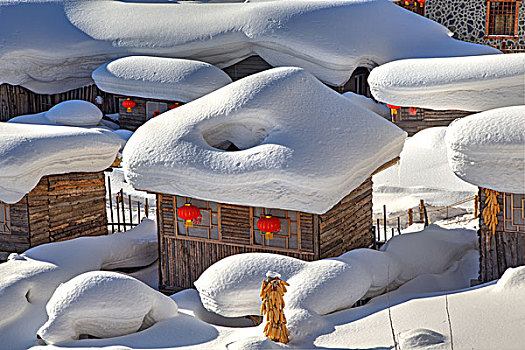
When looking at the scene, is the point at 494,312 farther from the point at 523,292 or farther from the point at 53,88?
the point at 53,88

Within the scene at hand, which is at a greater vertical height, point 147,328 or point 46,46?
point 46,46

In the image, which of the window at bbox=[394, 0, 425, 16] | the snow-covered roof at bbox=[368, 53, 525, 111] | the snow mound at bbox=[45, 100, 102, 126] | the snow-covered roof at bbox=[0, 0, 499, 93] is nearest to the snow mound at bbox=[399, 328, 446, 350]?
the snow-covered roof at bbox=[368, 53, 525, 111]

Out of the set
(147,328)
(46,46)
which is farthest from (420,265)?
(46,46)

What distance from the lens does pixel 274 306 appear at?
934 cm

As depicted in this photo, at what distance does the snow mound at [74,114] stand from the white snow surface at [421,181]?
6939 millimetres

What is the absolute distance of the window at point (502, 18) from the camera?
25.9m

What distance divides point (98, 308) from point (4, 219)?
505 cm

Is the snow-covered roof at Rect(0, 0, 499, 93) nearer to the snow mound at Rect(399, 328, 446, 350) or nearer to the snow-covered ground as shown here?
the snow-covered ground

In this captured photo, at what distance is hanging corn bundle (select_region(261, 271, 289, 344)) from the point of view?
9.30 metres

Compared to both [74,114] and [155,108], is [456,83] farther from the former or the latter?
[74,114]

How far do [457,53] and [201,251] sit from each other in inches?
335

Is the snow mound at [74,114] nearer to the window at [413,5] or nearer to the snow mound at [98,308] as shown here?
the snow mound at [98,308]

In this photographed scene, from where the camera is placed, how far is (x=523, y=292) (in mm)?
9859

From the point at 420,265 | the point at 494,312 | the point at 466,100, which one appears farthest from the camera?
the point at 466,100
